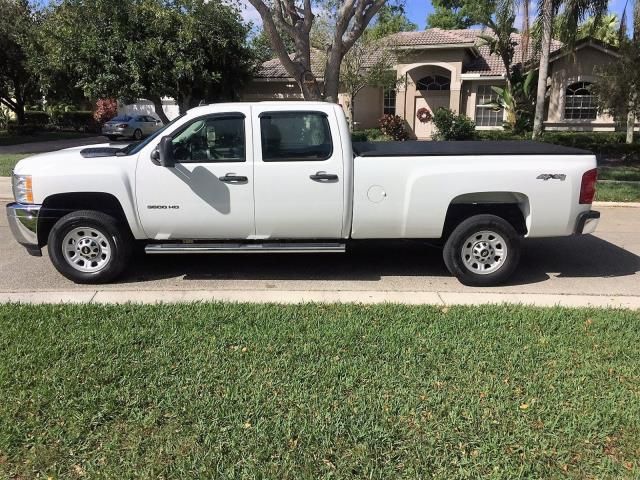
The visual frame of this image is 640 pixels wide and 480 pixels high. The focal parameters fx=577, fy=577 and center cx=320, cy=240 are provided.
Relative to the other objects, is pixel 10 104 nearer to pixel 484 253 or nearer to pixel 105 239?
pixel 105 239

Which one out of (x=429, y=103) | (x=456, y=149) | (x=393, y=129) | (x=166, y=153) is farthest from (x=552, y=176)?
(x=429, y=103)

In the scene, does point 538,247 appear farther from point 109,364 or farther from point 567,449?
point 109,364

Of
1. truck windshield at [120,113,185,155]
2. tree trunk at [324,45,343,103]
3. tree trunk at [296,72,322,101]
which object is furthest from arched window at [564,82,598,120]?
truck windshield at [120,113,185,155]

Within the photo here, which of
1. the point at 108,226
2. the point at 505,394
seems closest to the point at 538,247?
the point at 505,394

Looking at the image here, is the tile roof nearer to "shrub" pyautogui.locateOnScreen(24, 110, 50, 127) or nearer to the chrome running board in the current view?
"shrub" pyautogui.locateOnScreen(24, 110, 50, 127)

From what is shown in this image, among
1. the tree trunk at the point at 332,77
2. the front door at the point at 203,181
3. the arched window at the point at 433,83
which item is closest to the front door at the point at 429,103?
the arched window at the point at 433,83

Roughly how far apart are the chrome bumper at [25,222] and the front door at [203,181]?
1.09 meters

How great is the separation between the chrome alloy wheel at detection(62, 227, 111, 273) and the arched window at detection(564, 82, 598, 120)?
25.7 metres

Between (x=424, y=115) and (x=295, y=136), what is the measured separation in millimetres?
23740

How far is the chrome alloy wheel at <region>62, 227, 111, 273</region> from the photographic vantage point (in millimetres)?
6035

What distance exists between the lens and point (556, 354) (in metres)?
4.37

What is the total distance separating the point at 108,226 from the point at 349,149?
8.52 ft

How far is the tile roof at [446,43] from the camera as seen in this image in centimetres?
2631

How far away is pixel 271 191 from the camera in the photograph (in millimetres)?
5844
